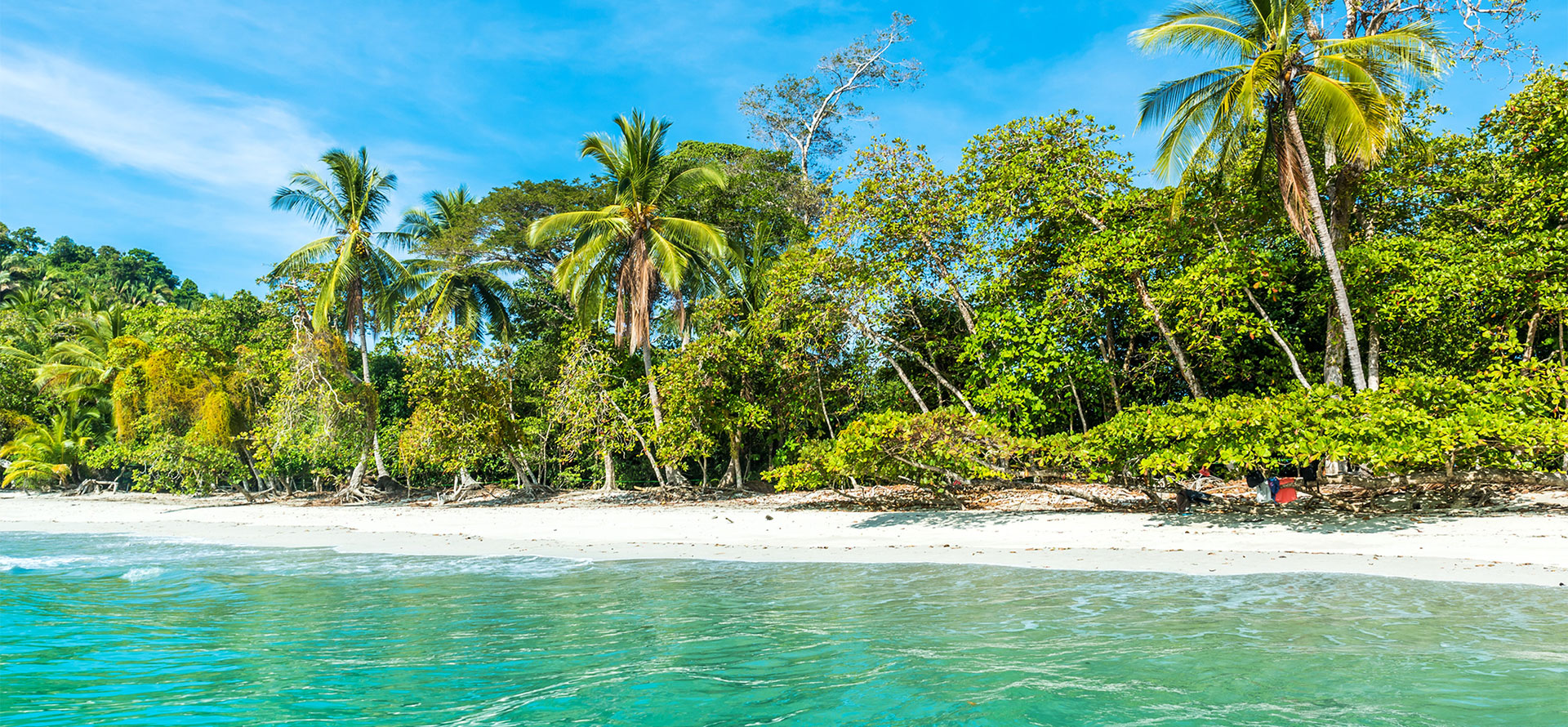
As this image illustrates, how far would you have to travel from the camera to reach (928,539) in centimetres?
1144

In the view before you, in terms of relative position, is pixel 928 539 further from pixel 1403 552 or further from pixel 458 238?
pixel 458 238

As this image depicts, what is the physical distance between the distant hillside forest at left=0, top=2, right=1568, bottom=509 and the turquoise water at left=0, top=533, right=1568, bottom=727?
400 cm

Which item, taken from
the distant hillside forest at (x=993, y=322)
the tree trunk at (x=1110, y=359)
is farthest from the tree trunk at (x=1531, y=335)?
the tree trunk at (x=1110, y=359)

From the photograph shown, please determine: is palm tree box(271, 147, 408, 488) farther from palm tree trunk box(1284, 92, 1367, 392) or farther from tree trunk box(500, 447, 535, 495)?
palm tree trunk box(1284, 92, 1367, 392)

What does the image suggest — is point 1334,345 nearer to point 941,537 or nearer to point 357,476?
point 941,537

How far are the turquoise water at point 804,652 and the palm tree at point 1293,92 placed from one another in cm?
636

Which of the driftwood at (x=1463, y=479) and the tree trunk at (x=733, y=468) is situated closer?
the driftwood at (x=1463, y=479)

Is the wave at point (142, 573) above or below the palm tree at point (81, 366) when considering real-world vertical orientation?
below

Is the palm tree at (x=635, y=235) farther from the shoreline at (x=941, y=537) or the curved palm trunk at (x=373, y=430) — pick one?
the curved palm trunk at (x=373, y=430)

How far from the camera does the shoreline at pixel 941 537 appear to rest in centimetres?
864

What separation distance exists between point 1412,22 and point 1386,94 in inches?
42.1

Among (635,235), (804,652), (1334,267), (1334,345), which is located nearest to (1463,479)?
(1334,345)

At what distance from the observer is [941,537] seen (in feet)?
37.9

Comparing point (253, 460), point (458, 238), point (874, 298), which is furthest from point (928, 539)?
point (253, 460)
